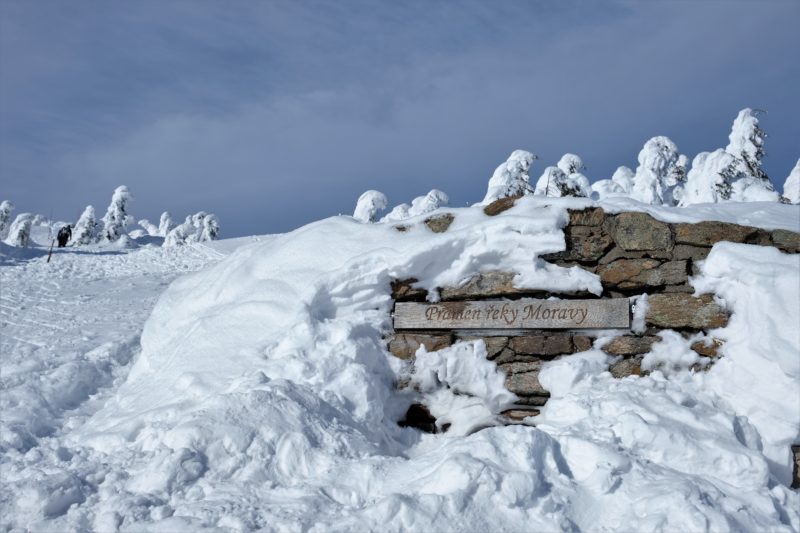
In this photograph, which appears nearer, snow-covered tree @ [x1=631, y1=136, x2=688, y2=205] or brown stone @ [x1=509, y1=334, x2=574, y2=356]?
brown stone @ [x1=509, y1=334, x2=574, y2=356]

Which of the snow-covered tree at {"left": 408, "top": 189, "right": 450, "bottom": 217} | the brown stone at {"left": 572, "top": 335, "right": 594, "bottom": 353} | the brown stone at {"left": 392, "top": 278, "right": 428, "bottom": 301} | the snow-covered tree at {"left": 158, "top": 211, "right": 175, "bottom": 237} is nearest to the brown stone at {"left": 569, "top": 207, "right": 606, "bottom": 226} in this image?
the brown stone at {"left": 572, "top": 335, "right": 594, "bottom": 353}

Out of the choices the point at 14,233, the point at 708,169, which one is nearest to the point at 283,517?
the point at 708,169

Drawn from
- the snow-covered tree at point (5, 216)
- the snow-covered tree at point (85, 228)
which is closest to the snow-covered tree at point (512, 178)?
the snow-covered tree at point (85, 228)

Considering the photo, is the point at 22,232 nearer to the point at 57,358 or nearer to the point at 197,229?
the point at 197,229

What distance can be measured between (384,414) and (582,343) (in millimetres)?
1849

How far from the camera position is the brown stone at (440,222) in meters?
Result: 6.82

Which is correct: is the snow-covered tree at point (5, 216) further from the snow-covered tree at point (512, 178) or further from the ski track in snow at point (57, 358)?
the snow-covered tree at point (512, 178)

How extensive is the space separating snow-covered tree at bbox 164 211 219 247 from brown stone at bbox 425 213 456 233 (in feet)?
150

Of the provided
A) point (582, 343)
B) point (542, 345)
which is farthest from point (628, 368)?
point (542, 345)

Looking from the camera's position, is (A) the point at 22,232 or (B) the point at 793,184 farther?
(A) the point at 22,232

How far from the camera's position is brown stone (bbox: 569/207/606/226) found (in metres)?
6.29

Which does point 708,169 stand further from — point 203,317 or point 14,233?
point 14,233

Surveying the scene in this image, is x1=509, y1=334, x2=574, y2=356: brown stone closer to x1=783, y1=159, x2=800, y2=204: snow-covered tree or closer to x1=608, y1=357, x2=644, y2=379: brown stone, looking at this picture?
x1=608, y1=357, x2=644, y2=379: brown stone

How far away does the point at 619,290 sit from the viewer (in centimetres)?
610
